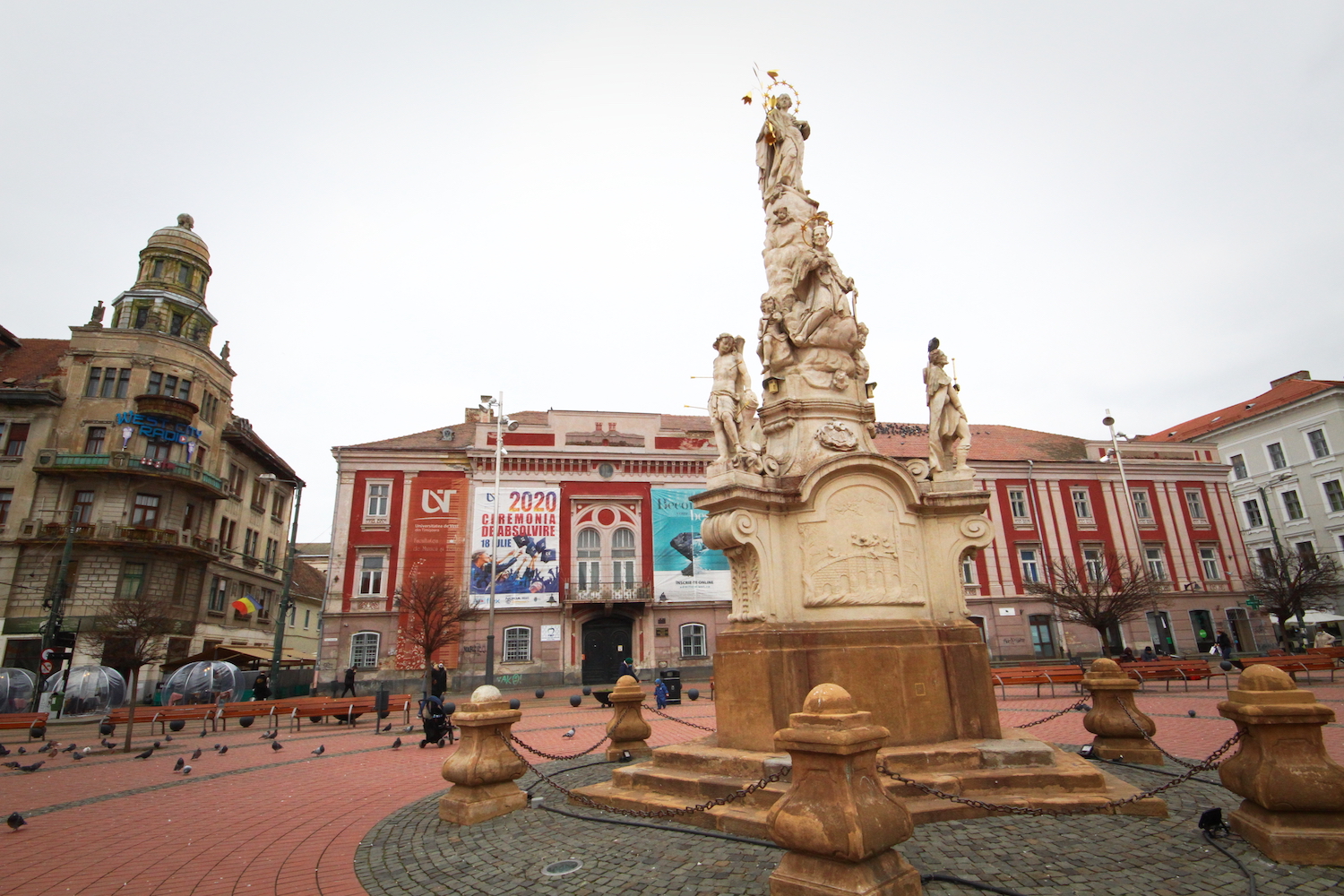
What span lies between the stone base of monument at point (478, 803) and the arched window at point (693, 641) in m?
27.1

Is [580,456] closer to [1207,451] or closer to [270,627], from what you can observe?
[270,627]

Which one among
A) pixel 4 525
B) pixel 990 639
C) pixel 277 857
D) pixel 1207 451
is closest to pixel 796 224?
pixel 277 857

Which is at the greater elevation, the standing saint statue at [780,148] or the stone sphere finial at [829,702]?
the standing saint statue at [780,148]

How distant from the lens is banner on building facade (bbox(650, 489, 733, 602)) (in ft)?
110

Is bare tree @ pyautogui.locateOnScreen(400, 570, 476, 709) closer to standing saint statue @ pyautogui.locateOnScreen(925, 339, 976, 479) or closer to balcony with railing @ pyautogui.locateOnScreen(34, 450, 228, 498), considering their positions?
balcony with railing @ pyautogui.locateOnScreen(34, 450, 228, 498)

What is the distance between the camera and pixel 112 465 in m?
30.1

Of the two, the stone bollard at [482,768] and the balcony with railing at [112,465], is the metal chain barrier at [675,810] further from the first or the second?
the balcony with railing at [112,465]

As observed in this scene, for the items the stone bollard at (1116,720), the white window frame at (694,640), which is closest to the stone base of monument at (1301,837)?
the stone bollard at (1116,720)

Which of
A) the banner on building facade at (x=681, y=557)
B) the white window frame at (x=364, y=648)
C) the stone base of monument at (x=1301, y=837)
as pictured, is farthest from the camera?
the banner on building facade at (x=681, y=557)

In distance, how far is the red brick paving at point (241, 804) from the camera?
5305mm

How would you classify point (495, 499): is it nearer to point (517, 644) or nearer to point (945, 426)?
point (517, 644)

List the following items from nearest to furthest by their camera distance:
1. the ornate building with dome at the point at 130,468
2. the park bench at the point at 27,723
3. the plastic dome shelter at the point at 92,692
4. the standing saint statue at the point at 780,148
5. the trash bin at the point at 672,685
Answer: the standing saint statue at the point at 780,148, the park bench at the point at 27,723, the trash bin at the point at 672,685, the plastic dome shelter at the point at 92,692, the ornate building with dome at the point at 130,468

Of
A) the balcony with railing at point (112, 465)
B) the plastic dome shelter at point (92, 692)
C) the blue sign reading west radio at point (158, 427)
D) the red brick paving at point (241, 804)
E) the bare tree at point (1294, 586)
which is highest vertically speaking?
the blue sign reading west radio at point (158, 427)

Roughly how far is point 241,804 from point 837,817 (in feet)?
24.6
